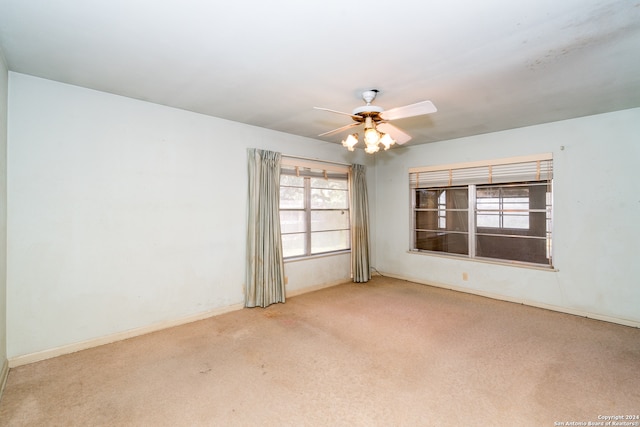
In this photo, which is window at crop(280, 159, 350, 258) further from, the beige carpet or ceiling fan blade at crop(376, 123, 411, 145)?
ceiling fan blade at crop(376, 123, 411, 145)

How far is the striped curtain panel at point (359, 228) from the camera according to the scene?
17.9 ft

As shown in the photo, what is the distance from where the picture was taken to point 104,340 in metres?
3.05

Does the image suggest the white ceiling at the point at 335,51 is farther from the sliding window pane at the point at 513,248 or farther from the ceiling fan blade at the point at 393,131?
the sliding window pane at the point at 513,248

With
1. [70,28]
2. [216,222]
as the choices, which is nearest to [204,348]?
[216,222]

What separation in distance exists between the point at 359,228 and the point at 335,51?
3.61 meters

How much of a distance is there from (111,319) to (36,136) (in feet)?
6.19

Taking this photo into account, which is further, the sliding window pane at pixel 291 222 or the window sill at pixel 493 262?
the sliding window pane at pixel 291 222

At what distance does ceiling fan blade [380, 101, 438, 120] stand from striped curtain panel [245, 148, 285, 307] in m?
2.01

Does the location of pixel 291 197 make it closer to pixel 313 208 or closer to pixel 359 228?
pixel 313 208

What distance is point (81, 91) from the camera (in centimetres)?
294

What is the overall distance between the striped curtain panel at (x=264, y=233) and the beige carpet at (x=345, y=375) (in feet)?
1.53

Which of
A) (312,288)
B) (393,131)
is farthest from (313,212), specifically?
(393,131)

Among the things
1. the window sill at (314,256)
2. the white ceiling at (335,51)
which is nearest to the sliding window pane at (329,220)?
the window sill at (314,256)

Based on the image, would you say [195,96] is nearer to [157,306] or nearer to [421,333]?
[157,306]
